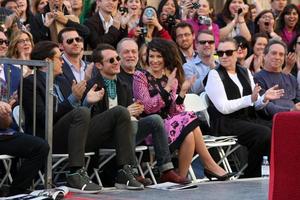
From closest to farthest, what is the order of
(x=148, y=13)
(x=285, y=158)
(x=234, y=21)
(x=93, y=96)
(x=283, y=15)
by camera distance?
(x=285, y=158)
(x=93, y=96)
(x=148, y=13)
(x=234, y=21)
(x=283, y=15)

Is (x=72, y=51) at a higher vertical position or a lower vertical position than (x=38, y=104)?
higher

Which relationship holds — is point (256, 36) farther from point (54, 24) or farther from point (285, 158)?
point (285, 158)

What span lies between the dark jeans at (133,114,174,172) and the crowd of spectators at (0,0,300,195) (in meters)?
0.01

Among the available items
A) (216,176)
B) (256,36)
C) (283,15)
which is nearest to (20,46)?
(216,176)

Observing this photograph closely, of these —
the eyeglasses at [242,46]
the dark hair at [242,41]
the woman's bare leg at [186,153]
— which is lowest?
the woman's bare leg at [186,153]

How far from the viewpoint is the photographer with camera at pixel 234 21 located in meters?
15.5

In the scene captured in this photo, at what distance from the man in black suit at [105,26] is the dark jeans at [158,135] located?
283cm

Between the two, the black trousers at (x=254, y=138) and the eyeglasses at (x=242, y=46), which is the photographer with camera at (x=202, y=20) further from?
the black trousers at (x=254, y=138)

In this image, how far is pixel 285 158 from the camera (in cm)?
731

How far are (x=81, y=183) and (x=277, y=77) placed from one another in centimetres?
415

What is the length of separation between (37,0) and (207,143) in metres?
3.81

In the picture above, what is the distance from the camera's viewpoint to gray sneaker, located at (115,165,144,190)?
1040 centimetres

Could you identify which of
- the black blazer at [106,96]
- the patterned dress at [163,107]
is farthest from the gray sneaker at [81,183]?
the patterned dress at [163,107]

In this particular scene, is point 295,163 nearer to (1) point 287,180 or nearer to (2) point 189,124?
(1) point 287,180
